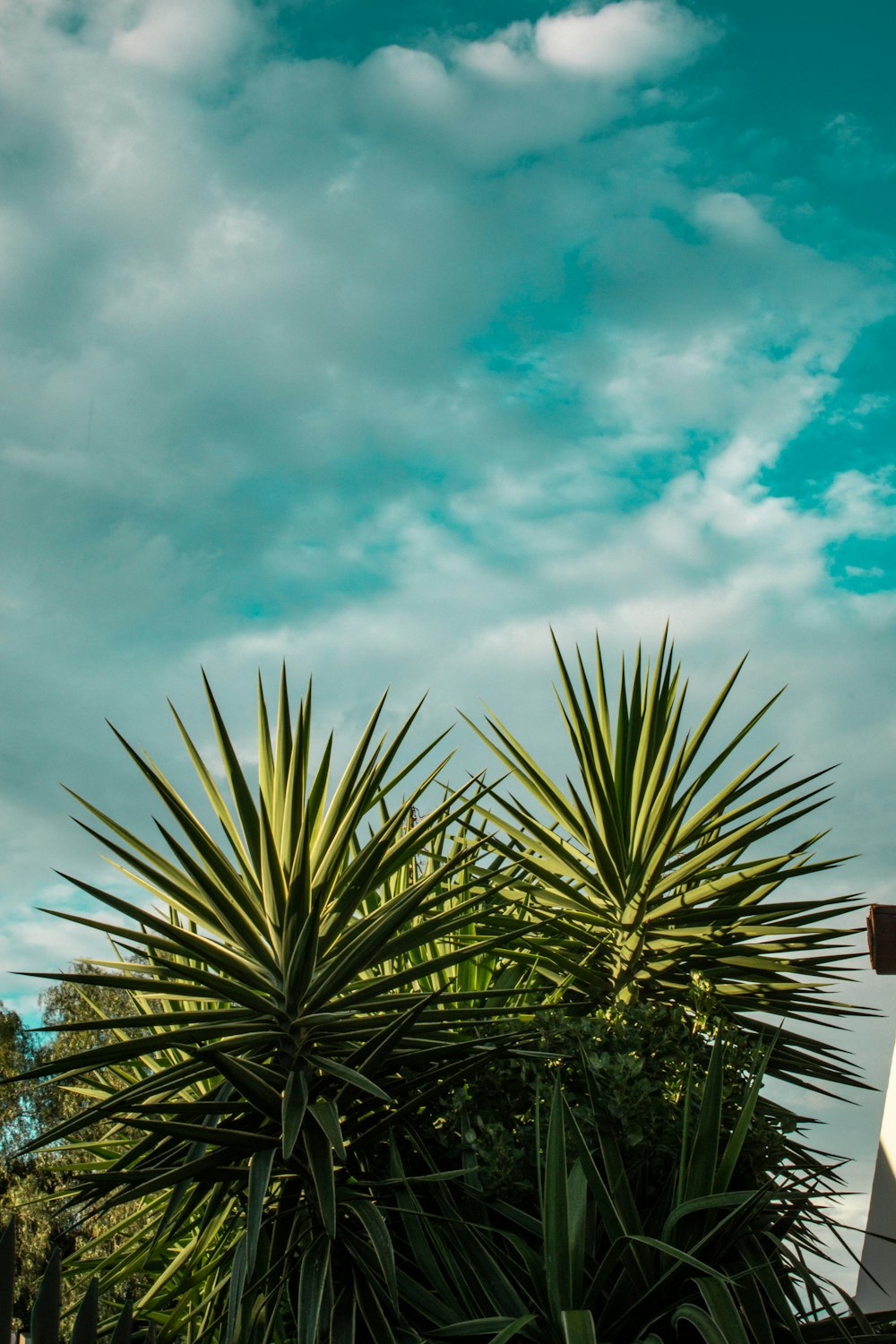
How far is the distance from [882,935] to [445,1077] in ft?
6.57

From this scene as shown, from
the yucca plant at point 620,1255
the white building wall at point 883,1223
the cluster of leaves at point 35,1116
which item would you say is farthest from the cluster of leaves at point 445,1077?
the cluster of leaves at point 35,1116

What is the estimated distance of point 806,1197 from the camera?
3.78 m

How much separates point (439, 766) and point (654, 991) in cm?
138

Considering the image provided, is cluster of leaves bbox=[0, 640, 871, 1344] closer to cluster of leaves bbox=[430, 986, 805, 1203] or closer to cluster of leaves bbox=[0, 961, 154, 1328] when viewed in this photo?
cluster of leaves bbox=[430, 986, 805, 1203]

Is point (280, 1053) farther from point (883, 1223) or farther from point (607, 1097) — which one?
point (883, 1223)

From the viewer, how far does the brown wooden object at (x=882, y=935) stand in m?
4.73

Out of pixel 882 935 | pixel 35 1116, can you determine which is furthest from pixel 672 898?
pixel 35 1116

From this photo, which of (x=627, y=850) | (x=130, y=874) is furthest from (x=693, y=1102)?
(x=130, y=874)

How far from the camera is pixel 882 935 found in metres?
4.77

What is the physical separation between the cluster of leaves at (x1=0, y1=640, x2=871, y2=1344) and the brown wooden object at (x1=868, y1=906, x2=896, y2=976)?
27 cm

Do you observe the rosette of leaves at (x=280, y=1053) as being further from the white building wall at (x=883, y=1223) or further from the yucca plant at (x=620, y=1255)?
the white building wall at (x=883, y=1223)

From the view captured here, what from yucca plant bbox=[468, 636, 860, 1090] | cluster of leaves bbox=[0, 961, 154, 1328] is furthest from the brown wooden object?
cluster of leaves bbox=[0, 961, 154, 1328]

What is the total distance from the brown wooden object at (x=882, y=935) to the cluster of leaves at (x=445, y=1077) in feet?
0.90

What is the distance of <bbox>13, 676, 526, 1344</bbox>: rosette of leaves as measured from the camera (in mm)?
3396
